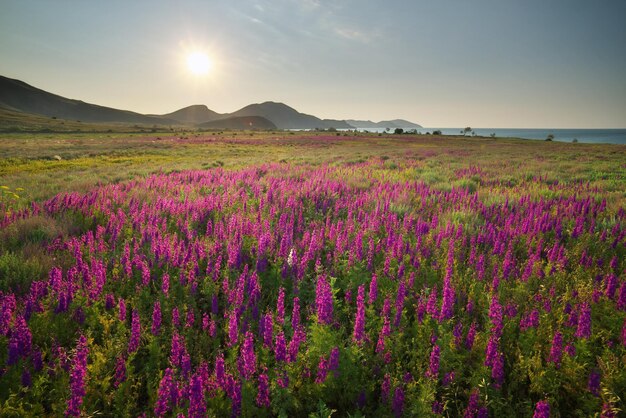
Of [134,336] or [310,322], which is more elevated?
[134,336]

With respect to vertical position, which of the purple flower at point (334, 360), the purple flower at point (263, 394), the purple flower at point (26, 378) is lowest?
the purple flower at point (26, 378)

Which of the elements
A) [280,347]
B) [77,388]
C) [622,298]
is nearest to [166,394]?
[77,388]

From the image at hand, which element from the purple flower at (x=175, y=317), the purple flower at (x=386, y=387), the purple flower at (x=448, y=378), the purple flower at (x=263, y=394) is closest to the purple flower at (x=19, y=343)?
the purple flower at (x=175, y=317)

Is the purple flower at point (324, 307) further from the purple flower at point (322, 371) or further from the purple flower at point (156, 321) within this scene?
the purple flower at point (156, 321)

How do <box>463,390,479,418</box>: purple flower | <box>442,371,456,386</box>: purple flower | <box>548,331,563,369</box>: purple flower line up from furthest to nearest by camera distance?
<box>548,331,563,369</box>: purple flower, <box>442,371,456,386</box>: purple flower, <box>463,390,479,418</box>: purple flower

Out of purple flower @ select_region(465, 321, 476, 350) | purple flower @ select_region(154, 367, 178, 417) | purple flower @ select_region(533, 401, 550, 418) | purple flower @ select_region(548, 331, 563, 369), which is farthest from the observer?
purple flower @ select_region(465, 321, 476, 350)

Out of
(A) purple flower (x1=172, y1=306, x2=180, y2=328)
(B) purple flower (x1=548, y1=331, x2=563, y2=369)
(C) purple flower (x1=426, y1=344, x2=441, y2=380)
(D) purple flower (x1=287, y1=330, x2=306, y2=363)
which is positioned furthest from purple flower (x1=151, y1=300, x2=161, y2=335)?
(B) purple flower (x1=548, y1=331, x2=563, y2=369)

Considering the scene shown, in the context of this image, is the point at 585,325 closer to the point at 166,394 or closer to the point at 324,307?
the point at 324,307

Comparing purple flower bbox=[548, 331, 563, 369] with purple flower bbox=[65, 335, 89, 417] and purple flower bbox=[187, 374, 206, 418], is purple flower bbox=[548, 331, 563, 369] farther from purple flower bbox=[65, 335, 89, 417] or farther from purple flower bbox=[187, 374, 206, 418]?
purple flower bbox=[65, 335, 89, 417]

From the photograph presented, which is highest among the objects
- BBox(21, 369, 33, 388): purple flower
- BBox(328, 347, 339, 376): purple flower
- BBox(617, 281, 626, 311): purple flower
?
BBox(617, 281, 626, 311): purple flower

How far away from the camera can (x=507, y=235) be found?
205 inches

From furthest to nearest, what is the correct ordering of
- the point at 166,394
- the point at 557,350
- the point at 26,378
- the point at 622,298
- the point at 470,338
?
the point at 622,298
the point at 470,338
the point at 557,350
the point at 26,378
the point at 166,394

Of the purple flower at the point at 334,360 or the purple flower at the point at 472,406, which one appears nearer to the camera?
the purple flower at the point at 472,406

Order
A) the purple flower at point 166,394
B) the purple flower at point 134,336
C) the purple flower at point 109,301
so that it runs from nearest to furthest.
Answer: the purple flower at point 166,394
the purple flower at point 134,336
the purple flower at point 109,301
